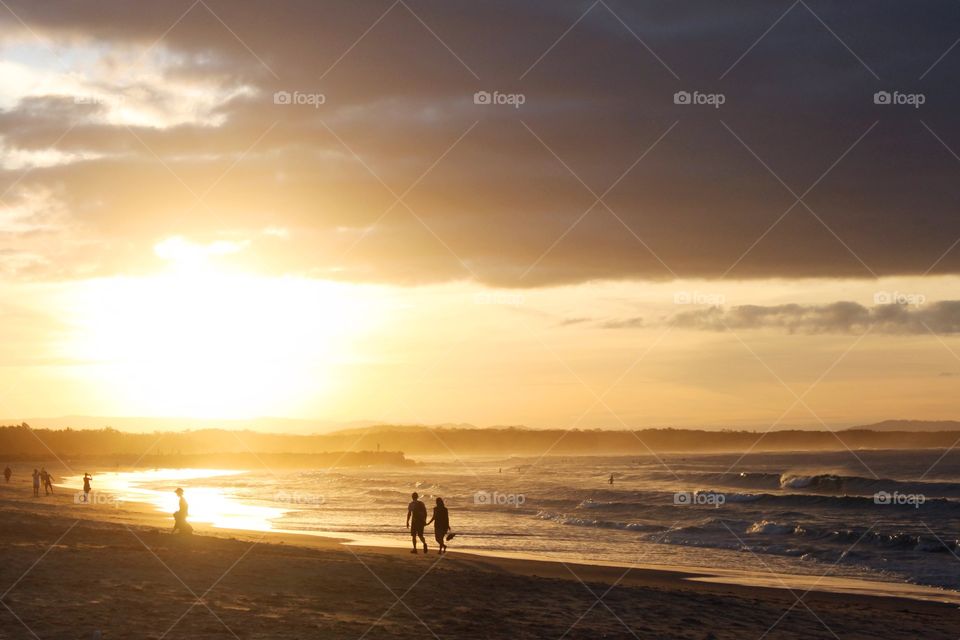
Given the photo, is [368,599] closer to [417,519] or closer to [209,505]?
[417,519]

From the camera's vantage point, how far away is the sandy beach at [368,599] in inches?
527

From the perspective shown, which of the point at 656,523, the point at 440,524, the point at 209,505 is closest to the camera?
the point at 440,524

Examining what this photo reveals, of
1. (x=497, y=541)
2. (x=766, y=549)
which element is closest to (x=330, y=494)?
(x=497, y=541)

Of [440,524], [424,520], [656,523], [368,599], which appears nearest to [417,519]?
[424,520]

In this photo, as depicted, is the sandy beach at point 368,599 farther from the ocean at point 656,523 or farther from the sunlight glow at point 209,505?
the sunlight glow at point 209,505

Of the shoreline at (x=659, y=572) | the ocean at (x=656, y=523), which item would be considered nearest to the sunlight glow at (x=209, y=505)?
the ocean at (x=656, y=523)

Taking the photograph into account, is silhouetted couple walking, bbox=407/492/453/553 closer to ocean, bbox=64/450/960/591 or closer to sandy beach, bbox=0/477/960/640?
sandy beach, bbox=0/477/960/640

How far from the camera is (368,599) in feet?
53.6

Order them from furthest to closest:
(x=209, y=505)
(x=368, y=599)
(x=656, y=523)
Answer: (x=209, y=505) → (x=656, y=523) → (x=368, y=599)

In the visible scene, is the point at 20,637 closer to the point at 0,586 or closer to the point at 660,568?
the point at 0,586

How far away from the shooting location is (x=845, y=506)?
5025 centimetres

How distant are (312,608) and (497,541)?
16.9 m

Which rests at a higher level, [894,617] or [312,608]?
[312,608]

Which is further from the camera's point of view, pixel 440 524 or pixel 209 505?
pixel 209 505
